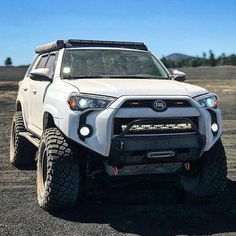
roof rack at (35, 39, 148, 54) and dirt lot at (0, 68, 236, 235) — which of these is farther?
roof rack at (35, 39, 148, 54)

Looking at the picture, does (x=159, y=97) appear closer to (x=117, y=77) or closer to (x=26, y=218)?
(x=117, y=77)

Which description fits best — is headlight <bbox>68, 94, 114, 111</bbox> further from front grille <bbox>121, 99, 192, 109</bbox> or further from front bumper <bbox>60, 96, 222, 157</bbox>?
front grille <bbox>121, 99, 192, 109</bbox>

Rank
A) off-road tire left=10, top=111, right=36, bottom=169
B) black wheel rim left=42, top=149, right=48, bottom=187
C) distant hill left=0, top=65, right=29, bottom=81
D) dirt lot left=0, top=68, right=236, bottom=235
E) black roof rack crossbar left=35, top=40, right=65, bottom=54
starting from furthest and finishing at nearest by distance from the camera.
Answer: distant hill left=0, top=65, right=29, bottom=81, off-road tire left=10, top=111, right=36, bottom=169, black roof rack crossbar left=35, top=40, right=65, bottom=54, black wheel rim left=42, top=149, right=48, bottom=187, dirt lot left=0, top=68, right=236, bottom=235

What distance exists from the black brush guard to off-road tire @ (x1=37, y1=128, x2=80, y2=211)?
1.53 ft

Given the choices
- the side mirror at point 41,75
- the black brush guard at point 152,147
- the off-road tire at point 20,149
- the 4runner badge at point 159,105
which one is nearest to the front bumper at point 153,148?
the black brush guard at point 152,147

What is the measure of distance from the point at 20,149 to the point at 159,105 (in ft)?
12.3

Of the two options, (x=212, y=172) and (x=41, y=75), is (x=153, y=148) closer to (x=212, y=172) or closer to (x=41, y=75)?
(x=212, y=172)

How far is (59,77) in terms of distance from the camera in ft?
21.6

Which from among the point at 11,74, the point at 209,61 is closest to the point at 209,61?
the point at 209,61

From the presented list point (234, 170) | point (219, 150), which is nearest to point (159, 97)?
point (219, 150)

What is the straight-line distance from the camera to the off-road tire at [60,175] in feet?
18.5

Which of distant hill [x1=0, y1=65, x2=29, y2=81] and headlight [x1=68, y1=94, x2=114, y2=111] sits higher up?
headlight [x1=68, y1=94, x2=114, y2=111]

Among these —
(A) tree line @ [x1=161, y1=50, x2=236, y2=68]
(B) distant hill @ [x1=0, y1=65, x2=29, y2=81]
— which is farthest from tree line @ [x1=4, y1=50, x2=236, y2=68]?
(B) distant hill @ [x1=0, y1=65, x2=29, y2=81]

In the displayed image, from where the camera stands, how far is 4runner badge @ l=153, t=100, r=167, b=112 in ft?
18.3
